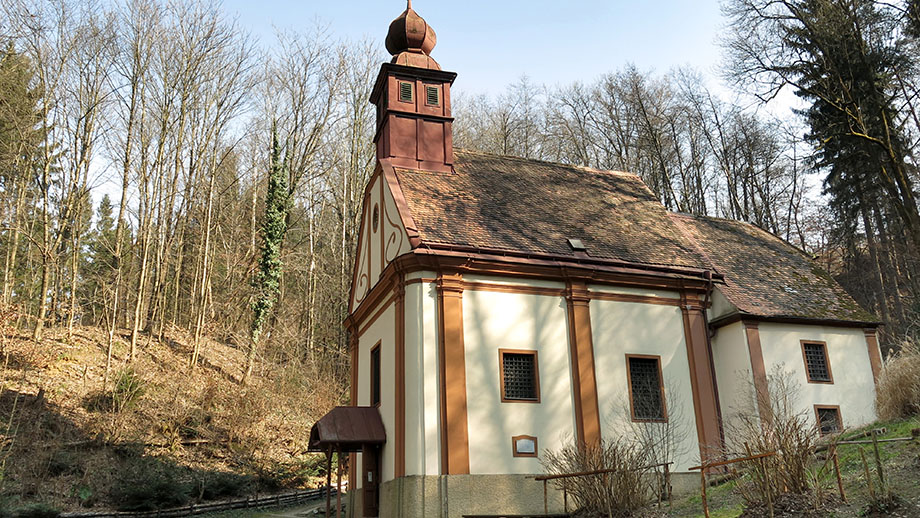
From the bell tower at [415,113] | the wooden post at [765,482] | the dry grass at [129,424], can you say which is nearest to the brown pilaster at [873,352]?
the wooden post at [765,482]

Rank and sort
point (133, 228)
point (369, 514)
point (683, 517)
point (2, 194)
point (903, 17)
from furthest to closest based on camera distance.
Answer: point (133, 228)
point (2, 194)
point (903, 17)
point (369, 514)
point (683, 517)

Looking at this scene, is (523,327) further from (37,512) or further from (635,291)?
(37,512)

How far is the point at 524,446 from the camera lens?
15.9 meters

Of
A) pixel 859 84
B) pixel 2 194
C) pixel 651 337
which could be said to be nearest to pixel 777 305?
pixel 651 337

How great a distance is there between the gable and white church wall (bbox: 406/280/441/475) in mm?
1304

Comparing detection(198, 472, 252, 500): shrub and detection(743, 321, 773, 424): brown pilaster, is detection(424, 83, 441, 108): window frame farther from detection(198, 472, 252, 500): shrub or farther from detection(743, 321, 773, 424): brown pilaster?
detection(198, 472, 252, 500): shrub

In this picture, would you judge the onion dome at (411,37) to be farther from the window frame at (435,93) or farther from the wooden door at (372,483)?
the wooden door at (372,483)

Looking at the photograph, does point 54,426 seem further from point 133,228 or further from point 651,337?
point 651,337

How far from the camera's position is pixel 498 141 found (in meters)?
41.2

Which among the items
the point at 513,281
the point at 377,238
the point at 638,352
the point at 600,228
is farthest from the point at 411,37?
the point at 638,352

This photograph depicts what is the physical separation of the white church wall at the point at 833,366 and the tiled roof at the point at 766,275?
0.45 m

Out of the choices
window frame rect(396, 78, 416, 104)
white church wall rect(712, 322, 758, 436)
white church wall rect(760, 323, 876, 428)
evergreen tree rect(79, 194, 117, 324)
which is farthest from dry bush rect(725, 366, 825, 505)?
evergreen tree rect(79, 194, 117, 324)

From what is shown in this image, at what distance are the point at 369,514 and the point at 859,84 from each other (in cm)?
2006

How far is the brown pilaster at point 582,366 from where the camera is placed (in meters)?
16.6
